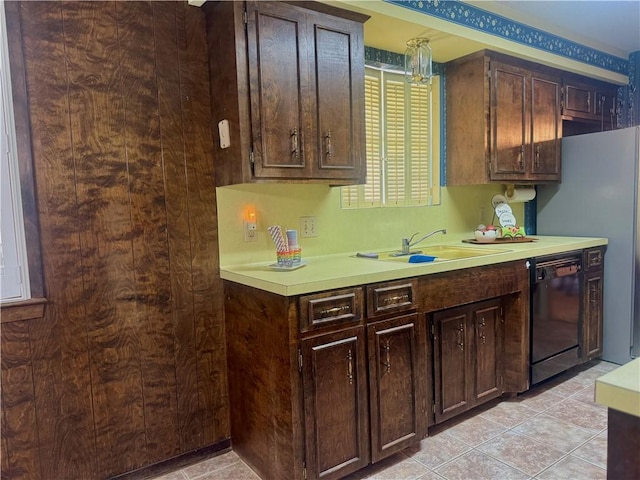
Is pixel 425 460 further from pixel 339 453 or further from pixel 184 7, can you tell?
pixel 184 7

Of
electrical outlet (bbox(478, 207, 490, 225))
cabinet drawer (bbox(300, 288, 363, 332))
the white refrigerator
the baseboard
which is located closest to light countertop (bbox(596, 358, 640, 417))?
cabinet drawer (bbox(300, 288, 363, 332))

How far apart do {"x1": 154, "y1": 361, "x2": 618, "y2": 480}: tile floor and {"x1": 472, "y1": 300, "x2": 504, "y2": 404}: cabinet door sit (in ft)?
0.45

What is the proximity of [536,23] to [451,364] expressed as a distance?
254 cm

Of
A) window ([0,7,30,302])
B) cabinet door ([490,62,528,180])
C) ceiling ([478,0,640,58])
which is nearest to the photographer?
window ([0,7,30,302])

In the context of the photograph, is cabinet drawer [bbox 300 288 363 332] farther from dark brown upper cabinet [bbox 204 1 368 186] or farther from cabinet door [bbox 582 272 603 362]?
cabinet door [bbox 582 272 603 362]

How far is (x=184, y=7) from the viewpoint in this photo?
6.63 feet

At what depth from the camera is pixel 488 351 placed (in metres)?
2.50

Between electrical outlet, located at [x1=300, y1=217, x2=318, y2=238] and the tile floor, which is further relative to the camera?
electrical outlet, located at [x1=300, y1=217, x2=318, y2=238]

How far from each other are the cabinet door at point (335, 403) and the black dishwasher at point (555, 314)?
1398 mm

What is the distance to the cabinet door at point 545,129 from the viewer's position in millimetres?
3205

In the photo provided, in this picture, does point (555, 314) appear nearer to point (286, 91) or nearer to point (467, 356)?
point (467, 356)

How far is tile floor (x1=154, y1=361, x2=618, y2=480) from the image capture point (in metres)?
1.96

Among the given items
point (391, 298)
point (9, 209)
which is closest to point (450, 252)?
point (391, 298)

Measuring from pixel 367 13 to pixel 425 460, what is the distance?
7.55 feet
